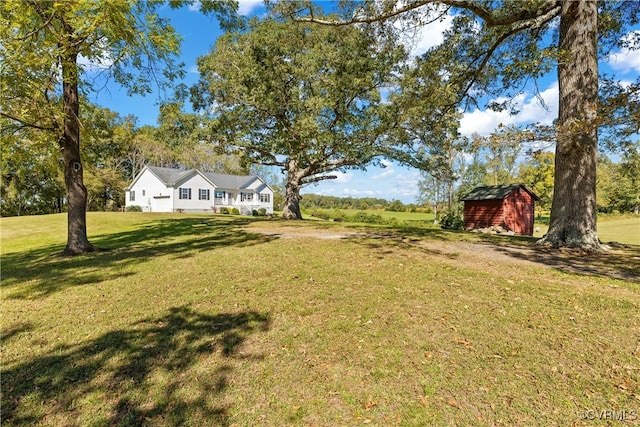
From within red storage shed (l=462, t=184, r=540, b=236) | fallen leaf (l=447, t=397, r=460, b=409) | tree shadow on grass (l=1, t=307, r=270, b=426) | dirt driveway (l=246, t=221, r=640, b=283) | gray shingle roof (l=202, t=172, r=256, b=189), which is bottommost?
tree shadow on grass (l=1, t=307, r=270, b=426)

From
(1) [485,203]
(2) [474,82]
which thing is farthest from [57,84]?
(1) [485,203]

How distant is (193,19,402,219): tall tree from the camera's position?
16.4 m

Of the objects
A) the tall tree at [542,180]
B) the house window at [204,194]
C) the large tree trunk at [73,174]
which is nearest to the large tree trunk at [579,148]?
the large tree trunk at [73,174]

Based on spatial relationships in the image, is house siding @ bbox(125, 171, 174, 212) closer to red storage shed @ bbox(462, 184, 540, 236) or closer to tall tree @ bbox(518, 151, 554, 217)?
red storage shed @ bbox(462, 184, 540, 236)

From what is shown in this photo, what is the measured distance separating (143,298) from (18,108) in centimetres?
623

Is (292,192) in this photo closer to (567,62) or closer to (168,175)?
(567,62)

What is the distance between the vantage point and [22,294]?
5.41 meters

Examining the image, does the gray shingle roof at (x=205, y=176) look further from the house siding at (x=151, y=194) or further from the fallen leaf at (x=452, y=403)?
the fallen leaf at (x=452, y=403)

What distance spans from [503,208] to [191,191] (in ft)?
97.8

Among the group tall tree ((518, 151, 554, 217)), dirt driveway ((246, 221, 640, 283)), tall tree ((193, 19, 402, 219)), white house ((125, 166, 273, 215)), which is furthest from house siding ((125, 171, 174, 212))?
tall tree ((518, 151, 554, 217))

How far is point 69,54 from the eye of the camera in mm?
7098

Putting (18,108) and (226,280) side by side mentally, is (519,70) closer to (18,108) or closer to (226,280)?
(226,280)

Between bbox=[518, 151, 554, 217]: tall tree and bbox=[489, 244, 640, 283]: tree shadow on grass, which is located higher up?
bbox=[518, 151, 554, 217]: tall tree

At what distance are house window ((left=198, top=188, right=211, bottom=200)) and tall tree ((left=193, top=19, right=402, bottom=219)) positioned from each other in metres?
16.6
